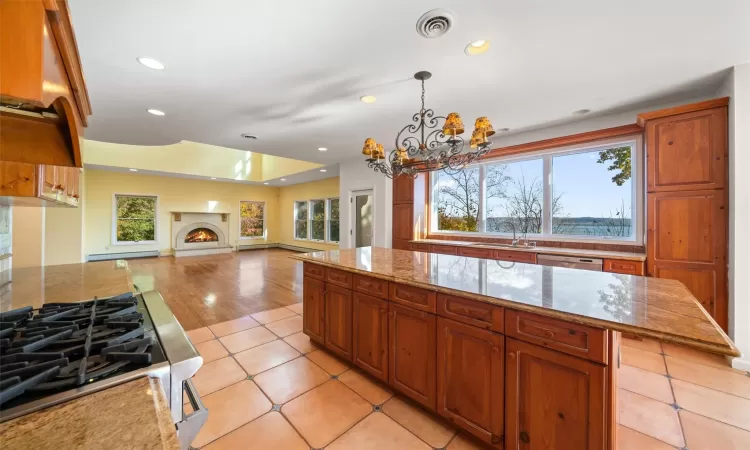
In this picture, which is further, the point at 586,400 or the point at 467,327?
the point at 467,327

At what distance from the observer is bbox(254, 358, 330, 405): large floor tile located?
6.59 ft

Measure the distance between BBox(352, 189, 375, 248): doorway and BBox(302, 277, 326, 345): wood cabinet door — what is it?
3.03 m

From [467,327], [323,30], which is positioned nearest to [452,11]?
[323,30]

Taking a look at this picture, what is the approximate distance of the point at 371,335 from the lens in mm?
2061

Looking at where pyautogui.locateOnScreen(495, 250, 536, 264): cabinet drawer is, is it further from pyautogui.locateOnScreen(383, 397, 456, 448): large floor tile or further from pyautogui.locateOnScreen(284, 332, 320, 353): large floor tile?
pyautogui.locateOnScreen(284, 332, 320, 353): large floor tile

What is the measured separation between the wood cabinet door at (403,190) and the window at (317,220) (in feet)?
13.5

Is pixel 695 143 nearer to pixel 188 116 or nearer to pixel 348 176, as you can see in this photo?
pixel 348 176

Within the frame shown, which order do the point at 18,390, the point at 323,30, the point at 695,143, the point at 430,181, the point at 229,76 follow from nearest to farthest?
the point at 18,390, the point at 323,30, the point at 229,76, the point at 695,143, the point at 430,181

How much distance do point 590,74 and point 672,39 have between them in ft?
1.73

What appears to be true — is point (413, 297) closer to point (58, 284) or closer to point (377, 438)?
point (377, 438)

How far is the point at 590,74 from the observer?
7.96 ft

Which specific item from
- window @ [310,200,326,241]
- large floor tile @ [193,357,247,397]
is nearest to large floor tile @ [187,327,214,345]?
large floor tile @ [193,357,247,397]

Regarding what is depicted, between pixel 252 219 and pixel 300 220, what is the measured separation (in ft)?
6.14

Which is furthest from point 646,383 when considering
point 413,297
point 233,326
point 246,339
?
point 233,326
